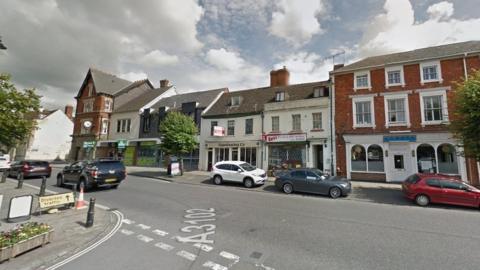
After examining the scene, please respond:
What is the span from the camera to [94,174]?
1228 centimetres

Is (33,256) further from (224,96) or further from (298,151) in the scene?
(224,96)

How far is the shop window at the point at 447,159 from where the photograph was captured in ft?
49.9

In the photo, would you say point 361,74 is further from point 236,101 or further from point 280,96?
point 236,101

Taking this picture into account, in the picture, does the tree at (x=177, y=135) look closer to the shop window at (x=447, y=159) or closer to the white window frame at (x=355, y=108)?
the white window frame at (x=355, y=108)

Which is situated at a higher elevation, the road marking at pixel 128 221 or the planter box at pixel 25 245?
the planter box at pixel 25 245

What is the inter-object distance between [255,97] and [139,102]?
1909cm

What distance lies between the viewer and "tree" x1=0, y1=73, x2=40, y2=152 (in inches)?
430

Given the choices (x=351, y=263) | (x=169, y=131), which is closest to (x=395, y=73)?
(x=351, y=263)

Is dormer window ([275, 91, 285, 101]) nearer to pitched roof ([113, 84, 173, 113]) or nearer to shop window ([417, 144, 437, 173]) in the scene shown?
shop window ([417, 144, 437, 173])

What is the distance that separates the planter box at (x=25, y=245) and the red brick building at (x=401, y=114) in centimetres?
1788

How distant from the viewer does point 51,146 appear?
126ft

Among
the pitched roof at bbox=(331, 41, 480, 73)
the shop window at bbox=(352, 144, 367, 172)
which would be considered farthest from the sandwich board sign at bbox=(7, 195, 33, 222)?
the pitched roof at bbox=(331, 41, 480, 73)

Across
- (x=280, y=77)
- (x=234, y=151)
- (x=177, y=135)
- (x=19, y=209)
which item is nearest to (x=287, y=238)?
(x=19, y=209)

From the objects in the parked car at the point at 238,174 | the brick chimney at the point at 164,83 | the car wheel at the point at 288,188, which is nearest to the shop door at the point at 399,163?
the car wheel at the point at 288,188
